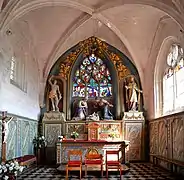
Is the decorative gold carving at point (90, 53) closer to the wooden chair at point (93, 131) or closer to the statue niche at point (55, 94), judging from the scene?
the statue niche at point (55, 94)

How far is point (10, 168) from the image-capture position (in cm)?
721

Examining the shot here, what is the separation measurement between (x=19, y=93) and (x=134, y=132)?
6119mm

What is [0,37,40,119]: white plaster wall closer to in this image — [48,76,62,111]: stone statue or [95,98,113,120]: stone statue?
[48,76,62,111]: stone statue

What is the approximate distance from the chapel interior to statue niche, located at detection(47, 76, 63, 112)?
5 cm

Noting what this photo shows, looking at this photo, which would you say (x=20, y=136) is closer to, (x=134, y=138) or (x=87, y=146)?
(x=87, y=146)

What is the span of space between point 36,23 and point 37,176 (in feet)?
21.9

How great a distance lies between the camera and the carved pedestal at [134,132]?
50.3ft

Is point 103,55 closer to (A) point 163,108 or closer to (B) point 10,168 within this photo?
(A) point 163,108

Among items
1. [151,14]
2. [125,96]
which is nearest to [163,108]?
[125,96]

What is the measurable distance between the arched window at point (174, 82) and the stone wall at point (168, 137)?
58 centimetres

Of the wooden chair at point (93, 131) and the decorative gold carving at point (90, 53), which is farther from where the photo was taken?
the decorative gold carving at point (90, 53)

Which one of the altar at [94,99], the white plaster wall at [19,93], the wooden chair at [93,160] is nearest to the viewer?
the wooden chair at [93,160]

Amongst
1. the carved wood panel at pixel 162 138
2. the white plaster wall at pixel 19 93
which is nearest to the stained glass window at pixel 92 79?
the white plaster wall at pixel 19 93

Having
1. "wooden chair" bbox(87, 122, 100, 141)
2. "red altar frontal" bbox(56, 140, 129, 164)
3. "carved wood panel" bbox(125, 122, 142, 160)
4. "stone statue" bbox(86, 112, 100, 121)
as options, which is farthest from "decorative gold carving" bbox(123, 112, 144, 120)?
"red altar frontal" bbox(56, 140, 129, 164)
